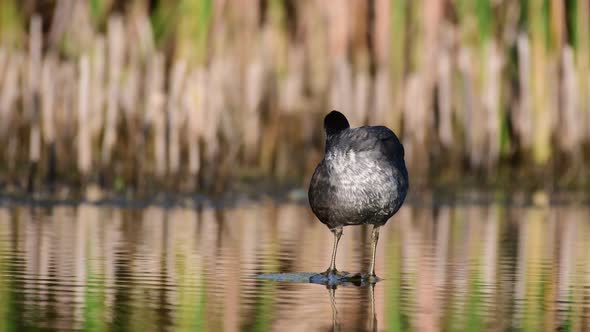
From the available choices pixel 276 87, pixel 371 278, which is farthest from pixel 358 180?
pixel 276 87

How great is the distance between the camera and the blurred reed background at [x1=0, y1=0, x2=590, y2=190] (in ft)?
56.8

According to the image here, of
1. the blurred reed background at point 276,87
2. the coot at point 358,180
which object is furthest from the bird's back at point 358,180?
Result: the blurred reed background at point 276,87

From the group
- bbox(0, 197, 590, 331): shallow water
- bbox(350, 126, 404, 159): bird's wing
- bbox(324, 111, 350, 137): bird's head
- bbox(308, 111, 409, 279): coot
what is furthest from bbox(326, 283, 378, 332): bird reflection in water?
bbox(324, 111, 350, 137): bird's head

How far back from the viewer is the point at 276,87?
18.5 m

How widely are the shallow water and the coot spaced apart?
44 centimetres

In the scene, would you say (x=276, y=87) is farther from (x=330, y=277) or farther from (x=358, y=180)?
(x=330, y=277)

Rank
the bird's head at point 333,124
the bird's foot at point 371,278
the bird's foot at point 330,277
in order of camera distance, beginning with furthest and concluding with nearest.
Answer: the bird's head at point 333,124 < the bird's foot at point 371,278 < the bird's foot at point 330,277

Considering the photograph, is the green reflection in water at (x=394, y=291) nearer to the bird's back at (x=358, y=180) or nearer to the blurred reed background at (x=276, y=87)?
the bird's back at (x=358, y=180)

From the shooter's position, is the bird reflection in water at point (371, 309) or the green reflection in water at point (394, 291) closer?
the bird reflection in water at point (371, 309)

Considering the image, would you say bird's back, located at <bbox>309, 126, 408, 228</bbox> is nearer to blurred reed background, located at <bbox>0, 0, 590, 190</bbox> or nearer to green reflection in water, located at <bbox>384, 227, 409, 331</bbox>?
green reflection in water, located at <bbox>384, 227, 409, 331</bbox>

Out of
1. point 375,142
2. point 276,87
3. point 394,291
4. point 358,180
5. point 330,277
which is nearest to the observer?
point 394,291

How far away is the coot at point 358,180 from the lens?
33.2 feet

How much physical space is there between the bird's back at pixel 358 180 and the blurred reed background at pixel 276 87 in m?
7.00

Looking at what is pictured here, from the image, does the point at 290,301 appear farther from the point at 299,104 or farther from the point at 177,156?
the point at 299,104
